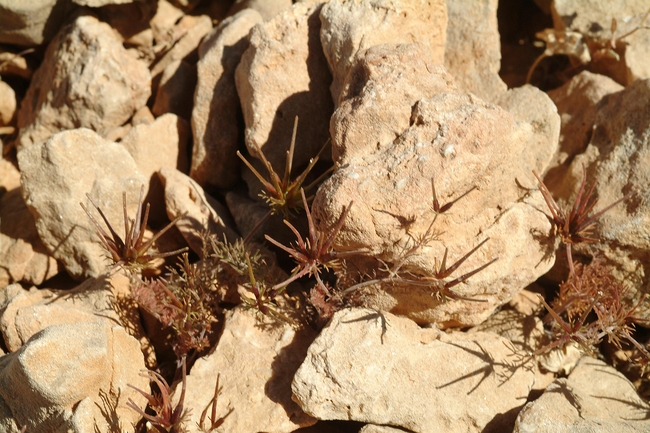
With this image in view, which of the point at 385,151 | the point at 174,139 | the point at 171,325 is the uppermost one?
the point at 385,151

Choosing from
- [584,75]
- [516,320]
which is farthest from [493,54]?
[516,320]

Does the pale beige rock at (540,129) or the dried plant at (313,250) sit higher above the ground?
the pale beige rock at (540,129)

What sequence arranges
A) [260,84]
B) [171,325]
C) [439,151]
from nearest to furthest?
[439,151]
[171,325]
[260,84]

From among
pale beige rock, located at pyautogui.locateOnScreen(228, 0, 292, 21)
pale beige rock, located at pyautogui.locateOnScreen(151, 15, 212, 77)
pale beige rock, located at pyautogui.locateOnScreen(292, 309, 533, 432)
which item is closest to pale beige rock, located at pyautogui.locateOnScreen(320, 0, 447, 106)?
pale beige rock, located at pyautogui.locateOnScreen(228, 0, 292, 21)

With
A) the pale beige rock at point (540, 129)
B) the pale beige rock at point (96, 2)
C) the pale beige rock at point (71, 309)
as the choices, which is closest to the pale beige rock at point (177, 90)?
the pale beige rock at point (96, 2)

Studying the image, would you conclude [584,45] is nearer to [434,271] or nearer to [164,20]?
[434,271]

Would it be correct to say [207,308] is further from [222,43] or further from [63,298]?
[222,43]

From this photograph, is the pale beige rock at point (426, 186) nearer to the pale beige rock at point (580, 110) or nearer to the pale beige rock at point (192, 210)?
the pale beige rock at point (580, 110)

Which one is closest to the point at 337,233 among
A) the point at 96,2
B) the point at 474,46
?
the point at 474,46
